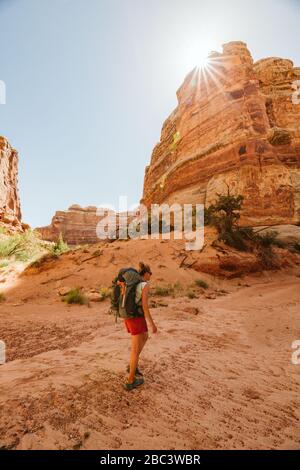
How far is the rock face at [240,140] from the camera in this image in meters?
18.0

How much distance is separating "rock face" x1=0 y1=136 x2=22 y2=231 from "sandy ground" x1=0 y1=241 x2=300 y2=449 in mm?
25180

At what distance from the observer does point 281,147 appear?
20547mm

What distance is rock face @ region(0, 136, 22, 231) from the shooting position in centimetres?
2808

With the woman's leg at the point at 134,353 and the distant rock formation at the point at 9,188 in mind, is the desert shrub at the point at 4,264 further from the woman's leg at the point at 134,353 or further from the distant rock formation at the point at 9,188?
the distant rock formation at the point at 9,188

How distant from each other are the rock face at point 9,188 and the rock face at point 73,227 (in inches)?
870

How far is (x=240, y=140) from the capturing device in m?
19.0

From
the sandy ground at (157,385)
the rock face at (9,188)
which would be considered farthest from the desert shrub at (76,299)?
the rock face at (9,188)

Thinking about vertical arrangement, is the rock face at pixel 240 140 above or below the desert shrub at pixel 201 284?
above

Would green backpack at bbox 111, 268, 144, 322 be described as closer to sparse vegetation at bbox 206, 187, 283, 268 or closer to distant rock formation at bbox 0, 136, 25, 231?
sparse vegetation at bbox 206, 187, 283, 268

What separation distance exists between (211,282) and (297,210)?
38.3 feet

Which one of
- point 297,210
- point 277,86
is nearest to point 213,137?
point 297,210

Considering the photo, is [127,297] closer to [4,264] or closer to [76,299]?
[76,299]

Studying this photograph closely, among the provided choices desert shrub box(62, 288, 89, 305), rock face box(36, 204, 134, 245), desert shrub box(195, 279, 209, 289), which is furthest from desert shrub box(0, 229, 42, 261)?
rock face box(36, 204, 134, 245)

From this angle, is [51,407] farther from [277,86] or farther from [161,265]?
[277,86]
